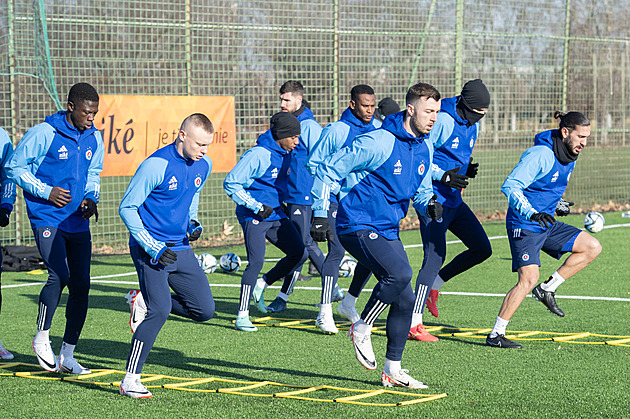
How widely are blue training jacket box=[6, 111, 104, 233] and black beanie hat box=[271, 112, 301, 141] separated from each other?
213 centimetres

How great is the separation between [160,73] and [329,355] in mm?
8369

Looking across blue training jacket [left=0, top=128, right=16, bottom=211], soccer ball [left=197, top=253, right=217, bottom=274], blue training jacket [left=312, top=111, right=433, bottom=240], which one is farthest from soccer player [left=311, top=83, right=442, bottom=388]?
soccer ball [left=197, top=253, right=217, bottom=274]

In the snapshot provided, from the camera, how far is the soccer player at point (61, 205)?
21.8ft

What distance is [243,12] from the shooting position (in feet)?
49.5

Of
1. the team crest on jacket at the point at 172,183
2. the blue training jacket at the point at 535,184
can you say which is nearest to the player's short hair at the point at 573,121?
the blue training jacket at the point at 535,184

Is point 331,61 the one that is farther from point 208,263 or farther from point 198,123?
point 198,123

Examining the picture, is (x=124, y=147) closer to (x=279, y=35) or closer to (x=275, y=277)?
(x=279, y=35)

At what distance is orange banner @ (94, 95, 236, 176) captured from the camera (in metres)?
13.6

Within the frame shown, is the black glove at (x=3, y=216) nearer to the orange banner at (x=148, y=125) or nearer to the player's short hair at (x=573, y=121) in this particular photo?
the player's short hair at (x=573, y=121)

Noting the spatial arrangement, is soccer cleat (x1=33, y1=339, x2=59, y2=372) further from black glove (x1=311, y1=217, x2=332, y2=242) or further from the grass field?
black glove (x1=311, y1=217, x2=332, y2=242)

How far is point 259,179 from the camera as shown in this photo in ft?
28.3

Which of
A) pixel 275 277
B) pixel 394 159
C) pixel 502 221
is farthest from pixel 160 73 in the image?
pixel 394 159

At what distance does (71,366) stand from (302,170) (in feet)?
10.9

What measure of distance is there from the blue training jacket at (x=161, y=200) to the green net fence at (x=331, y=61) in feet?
26.8
